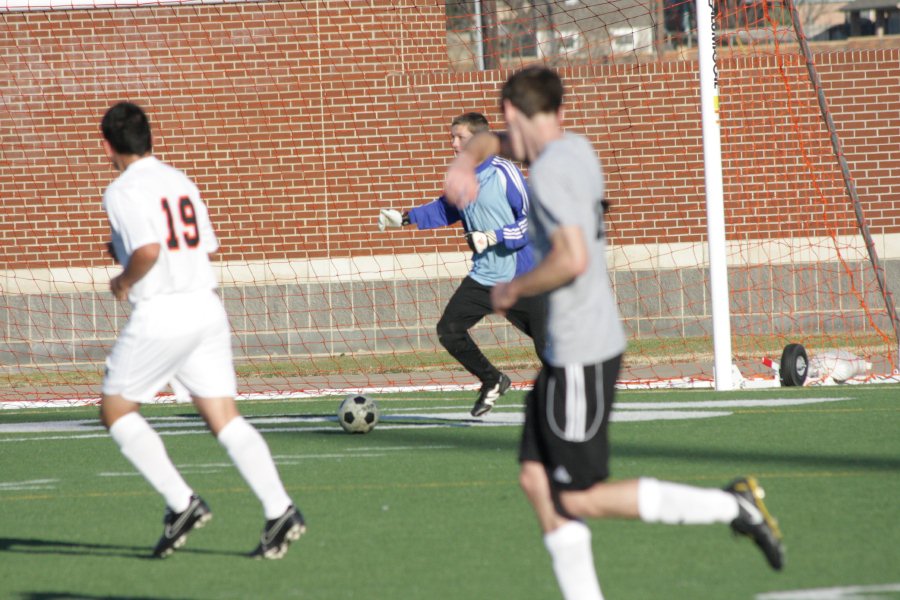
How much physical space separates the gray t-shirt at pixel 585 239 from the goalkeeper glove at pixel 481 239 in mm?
5154

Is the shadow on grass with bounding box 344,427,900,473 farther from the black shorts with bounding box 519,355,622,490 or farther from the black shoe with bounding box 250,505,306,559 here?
the black shorts with bounding box 519,355,622,490

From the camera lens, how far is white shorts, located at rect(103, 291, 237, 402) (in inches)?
243

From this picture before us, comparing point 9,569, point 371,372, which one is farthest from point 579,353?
point 371,372

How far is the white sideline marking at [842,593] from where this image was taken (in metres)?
5.12

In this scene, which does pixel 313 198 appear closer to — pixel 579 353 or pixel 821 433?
pixel 821 433

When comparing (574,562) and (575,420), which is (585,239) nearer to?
(575,420)

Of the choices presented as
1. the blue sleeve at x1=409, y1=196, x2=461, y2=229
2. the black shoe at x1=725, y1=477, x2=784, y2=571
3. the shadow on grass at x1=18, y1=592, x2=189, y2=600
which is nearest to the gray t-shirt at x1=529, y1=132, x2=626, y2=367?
the black shoe at x1=725, y1=477, x2=784, y2=571

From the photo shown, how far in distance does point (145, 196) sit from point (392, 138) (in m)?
11.3

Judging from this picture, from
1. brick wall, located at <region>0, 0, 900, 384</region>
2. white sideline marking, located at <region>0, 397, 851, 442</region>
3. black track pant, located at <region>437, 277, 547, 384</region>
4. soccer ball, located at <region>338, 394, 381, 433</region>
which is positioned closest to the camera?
black track pant, located at <region>437, 277, 547, 384</region>

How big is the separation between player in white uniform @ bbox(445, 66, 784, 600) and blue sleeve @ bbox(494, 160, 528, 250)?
5006 millimetres

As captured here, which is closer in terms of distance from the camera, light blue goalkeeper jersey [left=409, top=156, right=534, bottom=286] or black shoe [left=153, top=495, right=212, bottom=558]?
black shoe [left=153, top=495, right=212, bottom=558]

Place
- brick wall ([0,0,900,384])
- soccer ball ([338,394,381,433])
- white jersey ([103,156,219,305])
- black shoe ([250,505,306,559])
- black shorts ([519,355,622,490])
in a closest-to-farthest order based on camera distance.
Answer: black shorts ([519,355,622,490])
white jersey ([103,156,219,305])
black shoe ([250,505,306,559])
soccer ball ([338,394,381,433])
brick wall ([0,0,900,384])

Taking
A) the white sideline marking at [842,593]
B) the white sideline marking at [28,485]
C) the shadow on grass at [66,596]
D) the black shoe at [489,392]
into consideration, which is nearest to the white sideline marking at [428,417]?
the black shoe at [489,392]

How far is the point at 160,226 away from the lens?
613 centimetres
